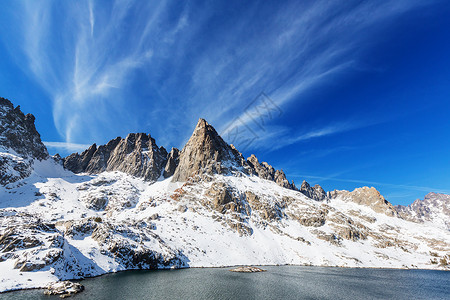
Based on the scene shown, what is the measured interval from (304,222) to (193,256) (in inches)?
3447

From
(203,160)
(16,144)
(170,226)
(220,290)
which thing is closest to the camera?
(220,290)

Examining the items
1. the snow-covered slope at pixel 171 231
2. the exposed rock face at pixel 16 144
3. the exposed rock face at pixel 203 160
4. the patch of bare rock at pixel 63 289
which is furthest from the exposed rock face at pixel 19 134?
the patch of bare rock at pixel 63 289

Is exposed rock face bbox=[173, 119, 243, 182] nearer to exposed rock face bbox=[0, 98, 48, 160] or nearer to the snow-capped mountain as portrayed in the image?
the snow-capped mountain

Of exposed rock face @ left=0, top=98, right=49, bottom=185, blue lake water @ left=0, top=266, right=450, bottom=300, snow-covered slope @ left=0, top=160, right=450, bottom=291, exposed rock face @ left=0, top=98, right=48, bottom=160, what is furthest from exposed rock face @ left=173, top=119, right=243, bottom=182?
blue lake water @ left=0, top=266, right=450, bottom=300

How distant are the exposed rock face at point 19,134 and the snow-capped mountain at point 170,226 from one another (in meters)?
0.88

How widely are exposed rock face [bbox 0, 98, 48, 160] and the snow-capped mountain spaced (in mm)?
883

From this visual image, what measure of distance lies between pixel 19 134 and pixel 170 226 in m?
143

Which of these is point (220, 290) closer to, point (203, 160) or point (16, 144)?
point (203, 160)

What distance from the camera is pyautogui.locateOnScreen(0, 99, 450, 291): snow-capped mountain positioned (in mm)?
55872

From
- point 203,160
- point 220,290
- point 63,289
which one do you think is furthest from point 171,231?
point 203,160

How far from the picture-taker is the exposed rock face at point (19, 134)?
152000mm

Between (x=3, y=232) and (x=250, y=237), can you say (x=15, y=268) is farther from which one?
(x=250, y=237)

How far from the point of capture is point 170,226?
4296 inches

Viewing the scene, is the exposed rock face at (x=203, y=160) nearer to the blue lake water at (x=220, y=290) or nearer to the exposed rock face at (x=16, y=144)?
the exposed rock face at (x=16, y=144)
